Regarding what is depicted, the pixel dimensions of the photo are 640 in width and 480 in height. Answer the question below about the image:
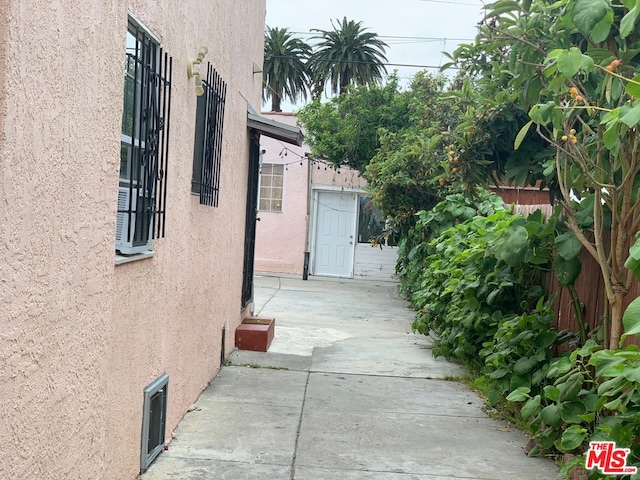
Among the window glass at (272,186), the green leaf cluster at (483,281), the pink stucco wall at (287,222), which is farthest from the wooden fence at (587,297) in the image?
the window glass at (272,186)

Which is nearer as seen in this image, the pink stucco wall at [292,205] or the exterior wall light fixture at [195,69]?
the exterior wall light fixture at [195,69]

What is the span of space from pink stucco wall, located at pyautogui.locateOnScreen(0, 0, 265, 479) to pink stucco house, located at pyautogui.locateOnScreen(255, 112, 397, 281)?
1423 centimetres

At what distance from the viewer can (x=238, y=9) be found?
7.54 m

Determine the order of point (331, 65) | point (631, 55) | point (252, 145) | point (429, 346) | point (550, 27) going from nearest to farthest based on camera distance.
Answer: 1. point (631, 55)
2. point (550, 27)
3. point (252, 145)
4. point (429, 346)
5. point (331, 65)

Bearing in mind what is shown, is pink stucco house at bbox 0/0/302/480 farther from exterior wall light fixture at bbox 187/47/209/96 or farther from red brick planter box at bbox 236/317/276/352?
red brick planter box at bbox 236/317/276/352

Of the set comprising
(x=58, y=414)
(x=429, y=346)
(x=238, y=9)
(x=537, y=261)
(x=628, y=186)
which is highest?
(x=238, y=9)

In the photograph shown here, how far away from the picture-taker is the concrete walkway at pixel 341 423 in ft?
15.9

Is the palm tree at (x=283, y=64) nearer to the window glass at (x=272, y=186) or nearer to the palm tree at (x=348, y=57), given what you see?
the palm tree at (x=348, y=57)

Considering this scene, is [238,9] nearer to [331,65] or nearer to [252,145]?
[252,145]

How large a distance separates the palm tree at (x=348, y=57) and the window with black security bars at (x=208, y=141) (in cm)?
1919

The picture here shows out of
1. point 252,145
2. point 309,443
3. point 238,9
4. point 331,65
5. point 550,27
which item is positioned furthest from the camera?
point 331,65

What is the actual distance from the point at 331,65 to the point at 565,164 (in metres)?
22.1

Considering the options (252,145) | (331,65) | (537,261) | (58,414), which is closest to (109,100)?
(58,414)

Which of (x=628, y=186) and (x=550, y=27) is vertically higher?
(x=550, y=27)
